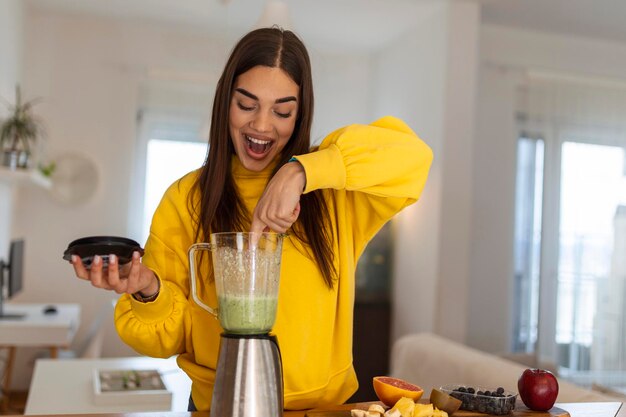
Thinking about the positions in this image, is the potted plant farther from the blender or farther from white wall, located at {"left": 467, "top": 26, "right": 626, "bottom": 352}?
the blender

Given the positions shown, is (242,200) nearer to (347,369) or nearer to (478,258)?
(347,369)

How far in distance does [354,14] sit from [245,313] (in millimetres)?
4320

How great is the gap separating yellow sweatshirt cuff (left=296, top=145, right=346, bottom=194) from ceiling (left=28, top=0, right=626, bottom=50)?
3861 mm

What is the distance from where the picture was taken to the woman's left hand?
1069 mm

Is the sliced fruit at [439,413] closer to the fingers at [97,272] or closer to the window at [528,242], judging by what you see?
the fingers at [97,272]

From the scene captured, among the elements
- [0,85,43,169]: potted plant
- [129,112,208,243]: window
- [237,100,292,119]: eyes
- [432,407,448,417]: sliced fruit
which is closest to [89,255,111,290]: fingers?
[237,100,292,119]: eyes

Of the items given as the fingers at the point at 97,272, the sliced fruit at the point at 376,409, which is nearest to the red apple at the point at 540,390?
the sliced fruit at the point at 376,409

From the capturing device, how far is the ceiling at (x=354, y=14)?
488 cm

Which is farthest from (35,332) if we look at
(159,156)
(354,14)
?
(354,14)

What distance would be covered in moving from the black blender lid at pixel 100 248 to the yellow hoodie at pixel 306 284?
0.60 ft

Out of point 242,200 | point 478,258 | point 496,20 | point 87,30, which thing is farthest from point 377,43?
point 242,200

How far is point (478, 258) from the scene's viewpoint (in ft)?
17.6

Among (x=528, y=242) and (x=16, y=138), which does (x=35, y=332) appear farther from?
(x=528, y=242)

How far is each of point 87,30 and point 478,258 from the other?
129 inches
